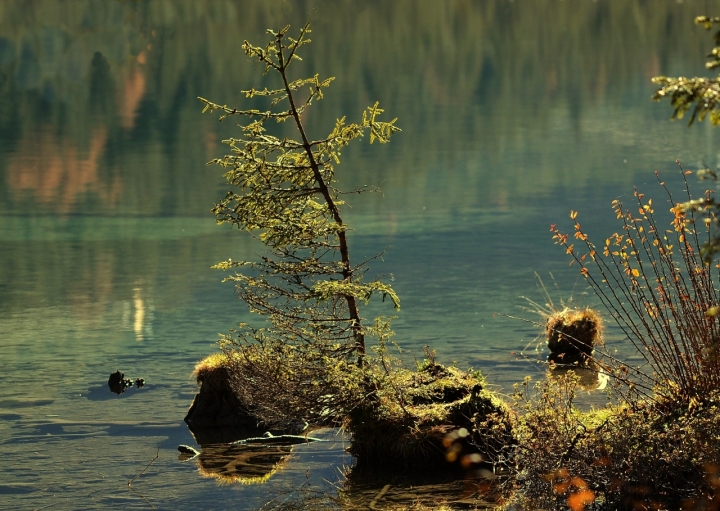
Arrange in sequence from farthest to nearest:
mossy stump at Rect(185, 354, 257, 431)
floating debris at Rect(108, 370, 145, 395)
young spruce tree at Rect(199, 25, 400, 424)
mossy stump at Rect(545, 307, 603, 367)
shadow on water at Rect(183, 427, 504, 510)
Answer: mossy stump at Rect(545, 307, 603, 367), floating debris at Rect(108, 370, 145, 395), mossy stump at Rect(185, 354, 257, 431), young spruce tree at Rect(199, 25, 400, 424), shadow on water at Rect(183, 427, 504, 510)

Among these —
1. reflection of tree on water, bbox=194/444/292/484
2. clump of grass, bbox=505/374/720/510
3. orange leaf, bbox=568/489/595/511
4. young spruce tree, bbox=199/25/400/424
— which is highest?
young spruce tree, bbox=199/25/400/424

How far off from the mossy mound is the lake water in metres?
0.53

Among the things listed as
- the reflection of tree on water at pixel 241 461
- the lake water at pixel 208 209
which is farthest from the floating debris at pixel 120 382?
the reflection of tree on water at pixel 241 461

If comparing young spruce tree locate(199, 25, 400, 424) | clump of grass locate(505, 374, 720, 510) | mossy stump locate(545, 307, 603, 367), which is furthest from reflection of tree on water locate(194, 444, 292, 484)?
mossy stump locate(545, 307, 603, 367)

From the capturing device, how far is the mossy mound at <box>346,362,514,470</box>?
12859 mm

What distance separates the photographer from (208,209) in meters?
36.5

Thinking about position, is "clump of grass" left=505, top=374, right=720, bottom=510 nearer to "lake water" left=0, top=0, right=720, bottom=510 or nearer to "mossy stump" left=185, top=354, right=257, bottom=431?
"lake water" left=0, top=0, right=720, bottom=510

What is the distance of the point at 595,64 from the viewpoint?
10175cm

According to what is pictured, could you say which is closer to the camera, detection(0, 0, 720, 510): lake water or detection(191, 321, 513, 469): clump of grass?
detection(191, 321, 513, 469): clump of grass

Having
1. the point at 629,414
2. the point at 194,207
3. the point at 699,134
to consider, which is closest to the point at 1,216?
the point at 194,207

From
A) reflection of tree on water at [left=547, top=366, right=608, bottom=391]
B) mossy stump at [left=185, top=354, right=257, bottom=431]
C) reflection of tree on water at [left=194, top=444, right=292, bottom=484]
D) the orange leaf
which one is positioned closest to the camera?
the orange leaf

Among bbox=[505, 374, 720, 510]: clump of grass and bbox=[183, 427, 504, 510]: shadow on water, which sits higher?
bbox=[505, 374, 720, 510]: clump of grass

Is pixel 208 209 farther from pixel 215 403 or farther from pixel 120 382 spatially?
pixel 215 403

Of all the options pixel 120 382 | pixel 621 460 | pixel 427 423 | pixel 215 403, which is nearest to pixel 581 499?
pixel 621 460
